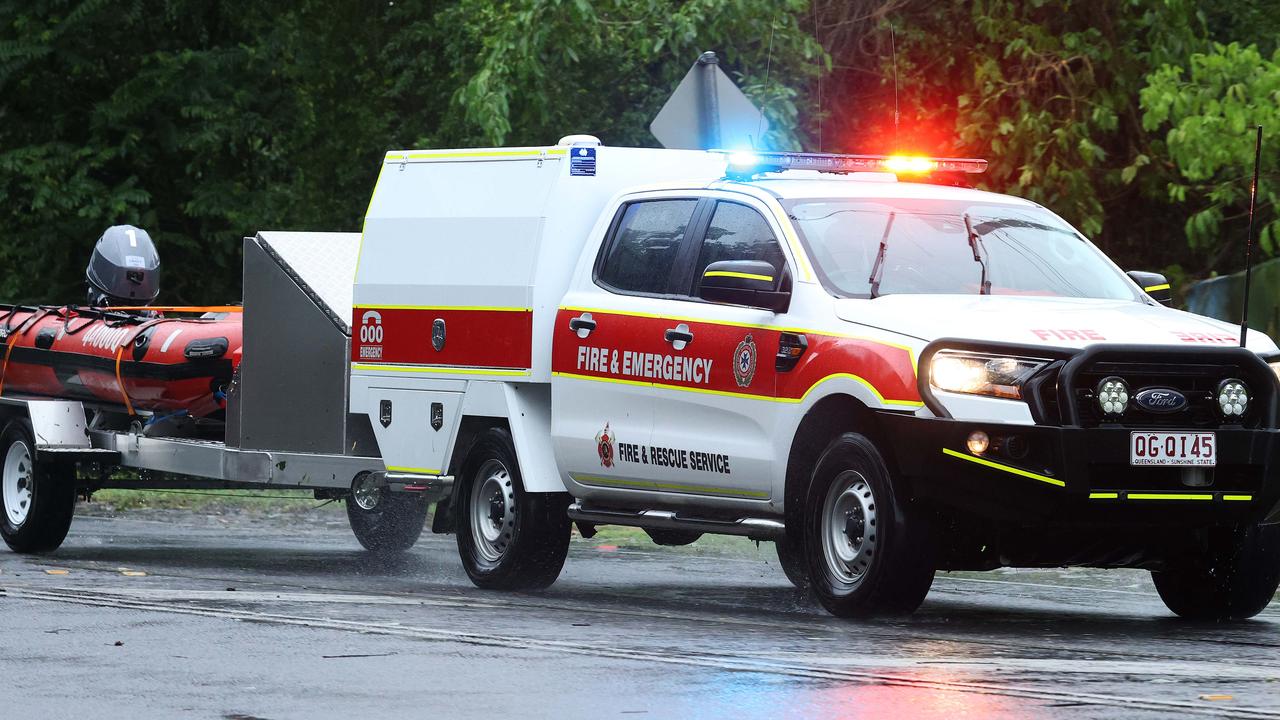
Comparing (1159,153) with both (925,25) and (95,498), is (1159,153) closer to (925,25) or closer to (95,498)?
(925,25)

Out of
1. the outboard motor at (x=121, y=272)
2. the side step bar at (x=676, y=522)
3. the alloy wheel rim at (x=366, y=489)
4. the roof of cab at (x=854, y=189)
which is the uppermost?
the roof of cab at (x=854, y=189)

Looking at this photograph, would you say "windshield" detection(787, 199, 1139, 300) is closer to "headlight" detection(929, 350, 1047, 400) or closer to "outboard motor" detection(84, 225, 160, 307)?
"headlight" detection(929, 350, 1047, 400)

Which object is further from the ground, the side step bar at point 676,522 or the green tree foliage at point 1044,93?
the green tree foliage at point 1044,93

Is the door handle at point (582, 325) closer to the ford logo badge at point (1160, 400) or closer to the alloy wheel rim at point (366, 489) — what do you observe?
the alloy wheel rim at point (366, 489)

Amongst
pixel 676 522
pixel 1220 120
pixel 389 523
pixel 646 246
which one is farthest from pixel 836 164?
pixel 389 523

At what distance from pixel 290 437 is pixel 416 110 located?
41.0ft

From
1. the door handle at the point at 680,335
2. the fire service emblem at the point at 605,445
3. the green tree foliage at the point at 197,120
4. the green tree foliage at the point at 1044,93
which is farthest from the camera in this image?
the green tree foliage at the point at 197,120

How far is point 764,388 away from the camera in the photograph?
33.0 feet

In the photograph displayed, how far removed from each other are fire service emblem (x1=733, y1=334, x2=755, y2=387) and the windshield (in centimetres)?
47

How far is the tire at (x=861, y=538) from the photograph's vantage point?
923cm

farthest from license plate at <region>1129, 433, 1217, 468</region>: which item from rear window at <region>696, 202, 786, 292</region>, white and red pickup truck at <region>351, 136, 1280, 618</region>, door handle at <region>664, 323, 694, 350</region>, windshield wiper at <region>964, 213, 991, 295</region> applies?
door handle at <region>664, 323, 694, 350</region>

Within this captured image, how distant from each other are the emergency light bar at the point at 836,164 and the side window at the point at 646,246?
338 millimetres

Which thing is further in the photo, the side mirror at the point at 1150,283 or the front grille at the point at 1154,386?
the side mirror at the point at 1150,283

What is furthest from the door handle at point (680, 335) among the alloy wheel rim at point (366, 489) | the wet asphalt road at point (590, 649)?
the alloy wheel rim at point (366, 489)
